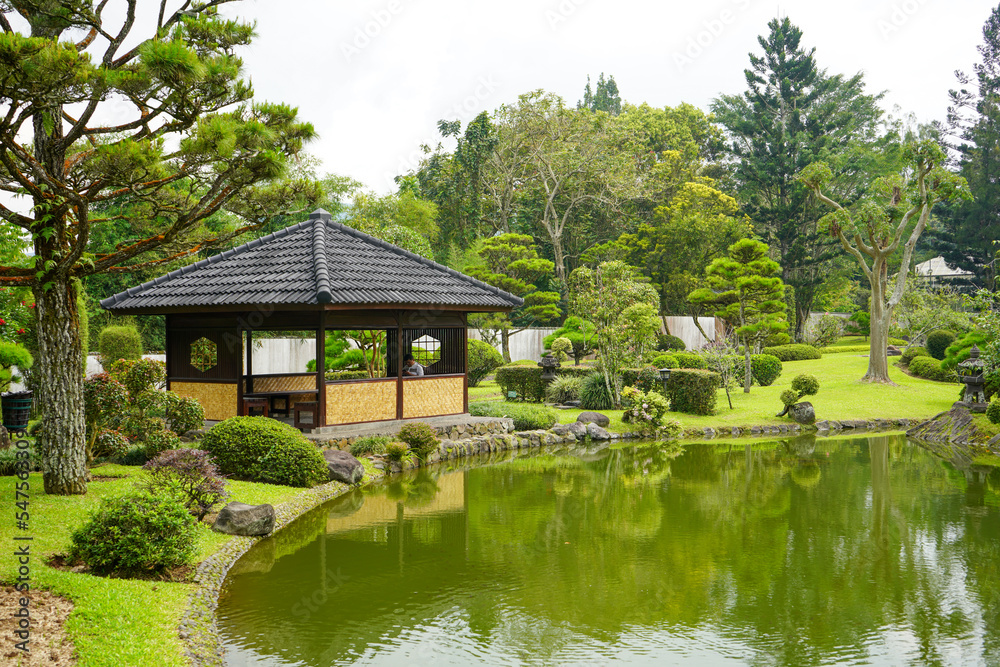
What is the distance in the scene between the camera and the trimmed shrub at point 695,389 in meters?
17.8

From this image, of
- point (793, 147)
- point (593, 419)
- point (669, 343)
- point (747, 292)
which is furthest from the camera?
point (793, 147)

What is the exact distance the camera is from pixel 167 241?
812cm

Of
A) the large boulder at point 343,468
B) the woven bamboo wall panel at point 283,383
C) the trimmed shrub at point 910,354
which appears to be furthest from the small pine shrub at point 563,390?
the trimmed shrub at point 910,354

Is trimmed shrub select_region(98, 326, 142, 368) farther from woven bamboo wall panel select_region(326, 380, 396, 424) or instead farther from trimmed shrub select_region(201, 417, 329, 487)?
trimmed shrub select_region(201, 417, 329, 487)

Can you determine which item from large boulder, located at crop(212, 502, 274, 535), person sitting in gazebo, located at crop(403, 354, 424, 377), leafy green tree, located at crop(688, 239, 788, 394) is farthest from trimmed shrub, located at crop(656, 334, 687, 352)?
large boulder, located at crop(212, 502, 274, 535)

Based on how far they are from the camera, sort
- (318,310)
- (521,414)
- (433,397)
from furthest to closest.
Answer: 1. (521,414)
2. (433,397)
3. (318,310)

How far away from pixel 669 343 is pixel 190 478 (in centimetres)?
2316

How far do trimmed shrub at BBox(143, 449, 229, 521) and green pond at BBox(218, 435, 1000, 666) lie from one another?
80 centimetres

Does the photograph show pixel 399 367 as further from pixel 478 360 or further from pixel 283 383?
pixel 478 360

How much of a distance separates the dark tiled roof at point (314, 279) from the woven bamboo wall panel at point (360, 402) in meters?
1.58

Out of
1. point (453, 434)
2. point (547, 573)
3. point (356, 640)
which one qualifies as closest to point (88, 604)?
point (356, 640)

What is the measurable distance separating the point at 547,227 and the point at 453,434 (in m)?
20.7

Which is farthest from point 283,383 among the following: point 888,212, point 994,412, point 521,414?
point 888,212

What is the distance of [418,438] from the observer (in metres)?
12.5
